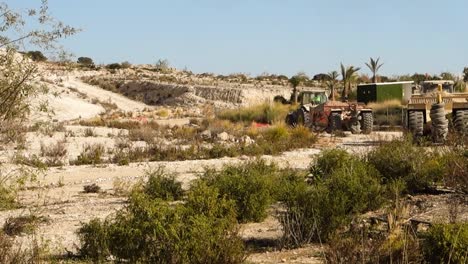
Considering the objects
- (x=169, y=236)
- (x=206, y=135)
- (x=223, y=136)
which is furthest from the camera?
(x=206, y=135)

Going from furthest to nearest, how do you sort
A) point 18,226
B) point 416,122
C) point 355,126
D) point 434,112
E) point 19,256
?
point 355,126 < point 416,122 < point 434,112 < point 18,226 < point 19,256

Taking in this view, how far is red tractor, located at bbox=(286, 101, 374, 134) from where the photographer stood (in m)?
36.1

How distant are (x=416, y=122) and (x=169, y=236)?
790 inches

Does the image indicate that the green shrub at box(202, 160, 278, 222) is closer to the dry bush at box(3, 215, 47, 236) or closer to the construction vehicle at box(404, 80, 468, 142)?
the dry bush at box(3, 215, 47, 236)

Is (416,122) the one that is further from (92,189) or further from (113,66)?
(113,66)

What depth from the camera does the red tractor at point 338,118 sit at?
1422 inches

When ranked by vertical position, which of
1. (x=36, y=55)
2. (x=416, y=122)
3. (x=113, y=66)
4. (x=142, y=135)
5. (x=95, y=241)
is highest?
(x=113, y=66)

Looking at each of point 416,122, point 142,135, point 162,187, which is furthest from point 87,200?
point 142,135

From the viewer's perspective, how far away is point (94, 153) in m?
25.0

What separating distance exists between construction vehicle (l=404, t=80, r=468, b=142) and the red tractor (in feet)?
23.9

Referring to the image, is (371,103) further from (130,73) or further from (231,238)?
(130,73)

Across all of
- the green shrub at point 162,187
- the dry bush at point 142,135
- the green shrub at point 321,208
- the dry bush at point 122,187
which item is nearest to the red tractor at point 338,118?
the dry bush at point 142,135

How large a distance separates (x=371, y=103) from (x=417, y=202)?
3469cm

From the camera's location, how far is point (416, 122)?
26.3 meters
